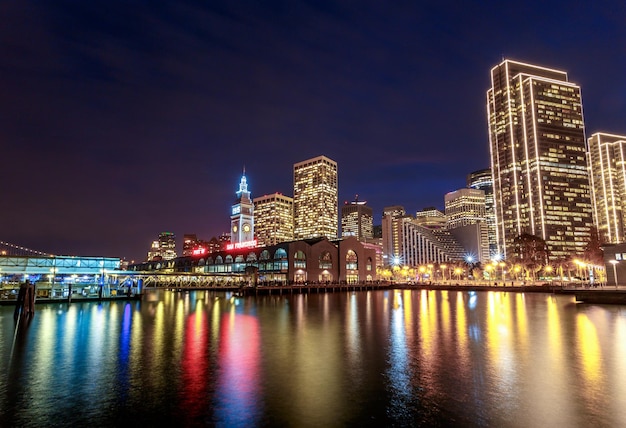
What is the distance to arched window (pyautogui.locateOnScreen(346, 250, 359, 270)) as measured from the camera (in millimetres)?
141250

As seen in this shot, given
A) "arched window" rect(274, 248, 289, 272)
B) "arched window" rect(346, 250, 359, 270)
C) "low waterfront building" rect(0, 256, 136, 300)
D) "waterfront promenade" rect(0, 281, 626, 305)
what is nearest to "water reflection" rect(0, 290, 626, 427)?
"waterfront promenade" rect(0, 281, 626, 305)

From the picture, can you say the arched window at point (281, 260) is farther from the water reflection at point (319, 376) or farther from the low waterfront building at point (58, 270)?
the water reflection at point (319, 376)

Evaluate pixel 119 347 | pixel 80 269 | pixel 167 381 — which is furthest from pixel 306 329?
pixel 80 269

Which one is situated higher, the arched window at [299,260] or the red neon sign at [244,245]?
the red neon sign at [244,245]

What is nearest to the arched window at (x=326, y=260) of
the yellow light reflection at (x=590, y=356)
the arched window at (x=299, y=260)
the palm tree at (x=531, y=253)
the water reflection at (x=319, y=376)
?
the arched window at (x=299, y=260)

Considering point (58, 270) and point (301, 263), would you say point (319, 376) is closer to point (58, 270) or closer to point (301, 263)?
point (58, 270)

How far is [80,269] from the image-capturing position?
81.1m

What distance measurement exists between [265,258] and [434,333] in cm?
10668

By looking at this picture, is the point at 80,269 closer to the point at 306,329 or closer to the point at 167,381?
the point at 306,329

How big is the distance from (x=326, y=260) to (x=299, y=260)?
36.1ft

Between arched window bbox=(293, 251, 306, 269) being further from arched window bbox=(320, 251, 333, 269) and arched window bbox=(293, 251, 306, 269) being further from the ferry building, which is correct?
arched window bbox=(320, 251, 333, 269)

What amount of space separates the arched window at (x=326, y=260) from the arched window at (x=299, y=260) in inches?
278

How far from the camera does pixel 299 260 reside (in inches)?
5098

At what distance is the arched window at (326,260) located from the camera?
5285 inches
